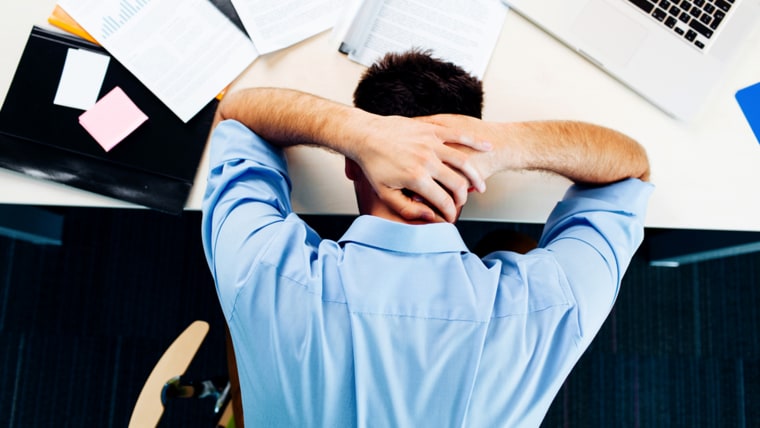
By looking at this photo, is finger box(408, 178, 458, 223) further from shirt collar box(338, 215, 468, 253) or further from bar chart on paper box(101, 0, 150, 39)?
bar chart on paper box(101, 0, 150, 39)

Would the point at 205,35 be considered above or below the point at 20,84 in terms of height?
above

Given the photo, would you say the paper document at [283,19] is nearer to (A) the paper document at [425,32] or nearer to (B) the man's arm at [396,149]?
(A) the paper document at [425,32]

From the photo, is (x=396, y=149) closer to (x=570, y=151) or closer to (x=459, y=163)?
(x=459, y=163)

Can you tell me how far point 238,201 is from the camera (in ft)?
2.52

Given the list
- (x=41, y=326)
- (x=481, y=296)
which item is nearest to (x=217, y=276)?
(x=481, y=296)

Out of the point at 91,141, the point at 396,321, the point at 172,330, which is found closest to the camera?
the point at 396,321

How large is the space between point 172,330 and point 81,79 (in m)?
0.77

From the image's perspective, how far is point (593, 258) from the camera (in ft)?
2.47

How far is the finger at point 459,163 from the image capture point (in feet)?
2.46

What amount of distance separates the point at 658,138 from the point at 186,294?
46.3 inches

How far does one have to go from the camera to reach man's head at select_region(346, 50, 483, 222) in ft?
2.52

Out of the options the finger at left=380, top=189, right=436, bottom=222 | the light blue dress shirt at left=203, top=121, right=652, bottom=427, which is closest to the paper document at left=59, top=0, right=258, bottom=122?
the light blue dress shirt at left=203, top=121, right=652, bottom=427

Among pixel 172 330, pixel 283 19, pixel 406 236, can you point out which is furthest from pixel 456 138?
pixel 172 330

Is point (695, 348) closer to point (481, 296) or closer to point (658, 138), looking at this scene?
point (658, 138)
